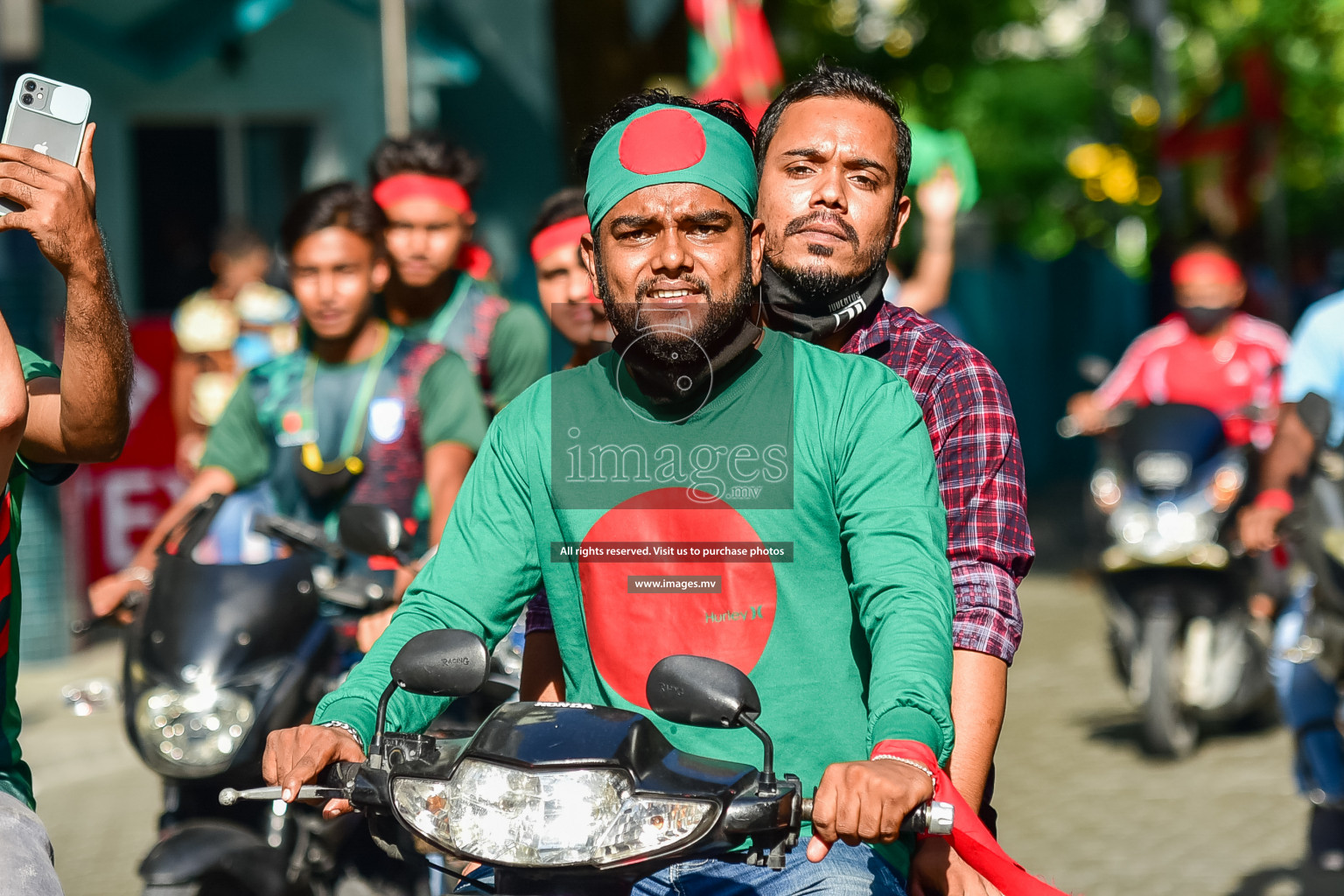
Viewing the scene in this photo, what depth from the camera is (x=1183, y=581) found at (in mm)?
7359

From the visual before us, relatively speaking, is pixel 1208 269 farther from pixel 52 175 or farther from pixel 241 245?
pixel 52 175

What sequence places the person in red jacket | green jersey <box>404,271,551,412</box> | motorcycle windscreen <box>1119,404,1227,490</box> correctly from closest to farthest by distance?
green jersey <box>404,271,551,412</box> → motorcycle windscreen <box>1119,404,1227,490</box> → the person in red jacket

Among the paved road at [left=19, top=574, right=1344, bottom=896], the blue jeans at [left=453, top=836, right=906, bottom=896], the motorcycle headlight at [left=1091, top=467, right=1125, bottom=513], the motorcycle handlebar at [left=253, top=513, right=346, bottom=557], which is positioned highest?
the motorcycle headlight at [left=1091, top=467, right=1125, bottom=513]

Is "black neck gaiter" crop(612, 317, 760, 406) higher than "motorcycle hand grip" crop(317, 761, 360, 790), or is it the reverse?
"black neck gaiter" crop(612, 317, 760, 406)

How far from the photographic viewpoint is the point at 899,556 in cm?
230

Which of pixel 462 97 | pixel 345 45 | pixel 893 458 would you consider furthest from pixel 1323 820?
pixel 462 97

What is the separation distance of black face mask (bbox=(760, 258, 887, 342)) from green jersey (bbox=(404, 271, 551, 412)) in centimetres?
236

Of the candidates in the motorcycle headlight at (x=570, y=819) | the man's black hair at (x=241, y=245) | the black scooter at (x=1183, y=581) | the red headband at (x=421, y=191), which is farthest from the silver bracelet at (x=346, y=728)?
the man's black hair at (x=241, y=245)

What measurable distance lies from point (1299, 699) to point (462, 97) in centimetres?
1132

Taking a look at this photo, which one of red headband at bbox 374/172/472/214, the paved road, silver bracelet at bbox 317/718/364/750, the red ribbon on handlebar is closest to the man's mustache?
the red ribbon on handlebar

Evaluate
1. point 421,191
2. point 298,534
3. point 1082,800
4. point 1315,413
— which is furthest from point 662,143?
point 1082,800

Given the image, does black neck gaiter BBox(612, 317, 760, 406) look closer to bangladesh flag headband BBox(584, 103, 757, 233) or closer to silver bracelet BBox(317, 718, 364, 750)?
bangladesh flag headband BBox(584, 103, 757, 233)

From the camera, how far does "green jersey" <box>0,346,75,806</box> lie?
2.75m

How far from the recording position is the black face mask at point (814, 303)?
2.97 m
